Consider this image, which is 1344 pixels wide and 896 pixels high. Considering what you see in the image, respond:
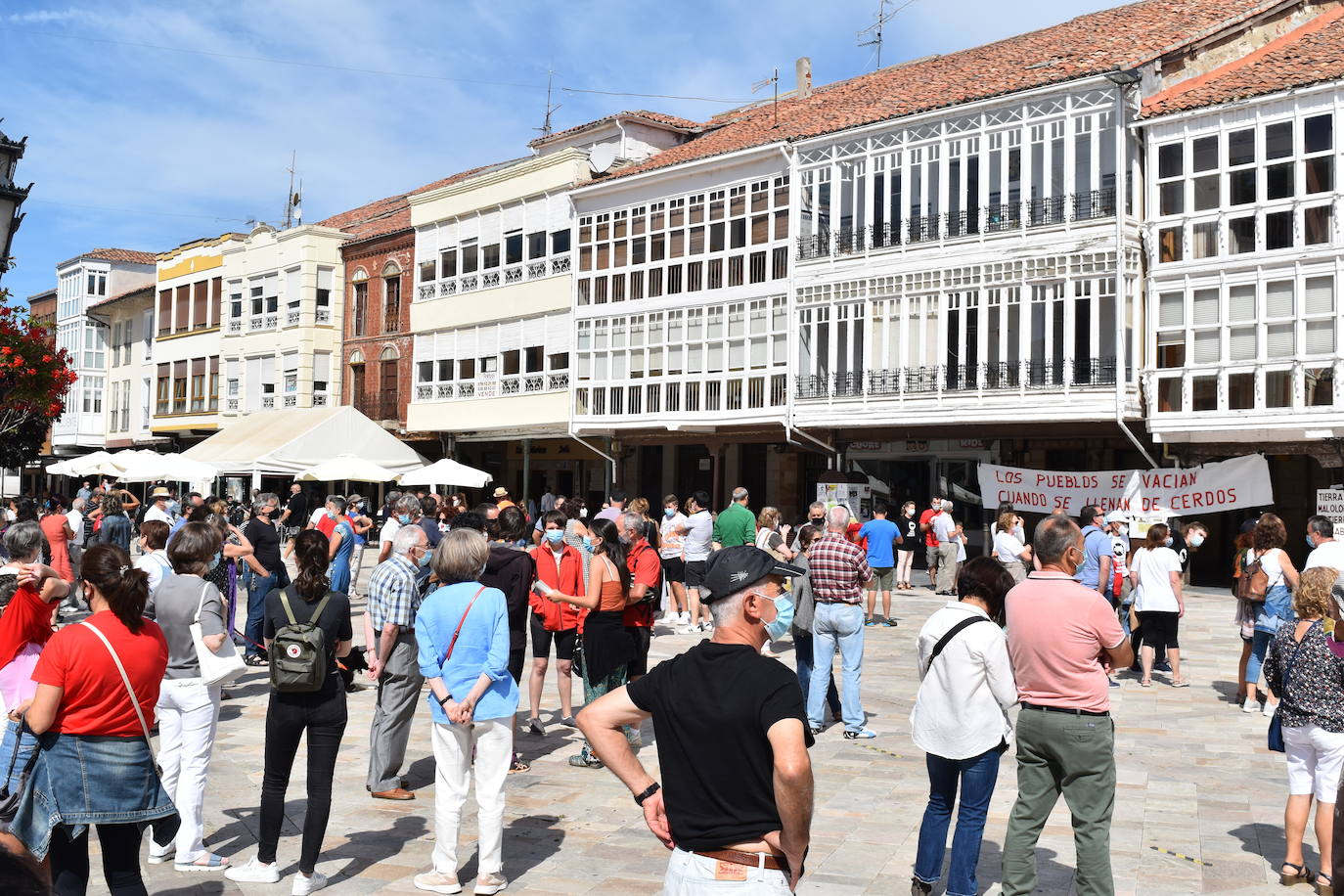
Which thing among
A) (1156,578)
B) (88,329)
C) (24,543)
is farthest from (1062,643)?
(88,329)

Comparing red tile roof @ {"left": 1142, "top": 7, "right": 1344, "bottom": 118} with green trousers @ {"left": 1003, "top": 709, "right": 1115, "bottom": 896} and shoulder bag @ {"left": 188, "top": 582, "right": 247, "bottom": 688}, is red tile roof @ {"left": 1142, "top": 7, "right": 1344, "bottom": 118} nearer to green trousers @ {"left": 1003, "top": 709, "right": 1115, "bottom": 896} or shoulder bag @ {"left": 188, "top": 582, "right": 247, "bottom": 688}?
green trousers @ {"left": 1003, "top": 709, "right": 1115, "bottom": 896}

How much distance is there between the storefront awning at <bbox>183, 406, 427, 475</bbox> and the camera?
2312 cm

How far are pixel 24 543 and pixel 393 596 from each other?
2119 millimetres

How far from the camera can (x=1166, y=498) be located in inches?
841

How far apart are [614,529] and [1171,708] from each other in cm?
594

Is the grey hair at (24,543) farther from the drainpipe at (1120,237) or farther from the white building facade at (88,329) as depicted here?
the white building facade at (88,329)

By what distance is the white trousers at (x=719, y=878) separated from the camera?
3.21m

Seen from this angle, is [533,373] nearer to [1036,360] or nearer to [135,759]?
[1036,360]

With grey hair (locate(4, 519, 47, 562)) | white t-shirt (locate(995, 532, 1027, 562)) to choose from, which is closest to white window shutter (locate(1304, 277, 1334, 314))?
white t-shirt (locate(995, 532, 1027, 562))

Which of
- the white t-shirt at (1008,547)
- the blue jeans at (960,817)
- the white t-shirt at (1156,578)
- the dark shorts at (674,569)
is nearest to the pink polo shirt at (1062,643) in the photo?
the blue jeans at (960,817)

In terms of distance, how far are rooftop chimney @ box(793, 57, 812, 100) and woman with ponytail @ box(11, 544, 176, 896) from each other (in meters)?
32.8

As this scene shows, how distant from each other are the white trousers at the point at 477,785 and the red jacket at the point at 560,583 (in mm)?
2739

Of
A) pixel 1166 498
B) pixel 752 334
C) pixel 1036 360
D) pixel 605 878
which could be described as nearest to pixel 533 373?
pixel 752 334

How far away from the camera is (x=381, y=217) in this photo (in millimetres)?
42938
